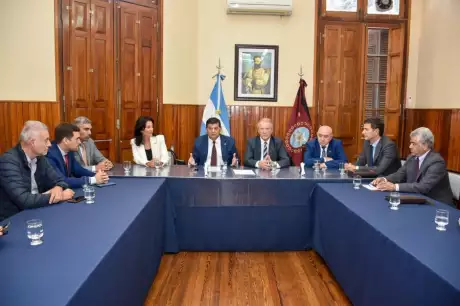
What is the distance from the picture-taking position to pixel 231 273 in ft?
10.3

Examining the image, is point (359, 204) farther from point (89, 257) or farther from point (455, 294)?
point (89, 257)

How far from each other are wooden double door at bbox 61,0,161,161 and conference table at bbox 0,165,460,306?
159cm

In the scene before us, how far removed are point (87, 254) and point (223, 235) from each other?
2.04 meters

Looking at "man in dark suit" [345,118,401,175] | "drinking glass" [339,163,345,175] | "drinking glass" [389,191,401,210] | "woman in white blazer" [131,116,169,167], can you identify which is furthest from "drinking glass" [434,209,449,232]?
"woman in white blazer" [131,116,169,167]

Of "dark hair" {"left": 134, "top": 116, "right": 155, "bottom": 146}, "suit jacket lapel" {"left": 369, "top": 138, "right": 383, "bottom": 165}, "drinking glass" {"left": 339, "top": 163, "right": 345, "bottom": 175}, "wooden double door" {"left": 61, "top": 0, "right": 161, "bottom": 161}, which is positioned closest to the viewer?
"drinking glass" {"left": 339, "top": 163, "right": 345, "bottom": 175}

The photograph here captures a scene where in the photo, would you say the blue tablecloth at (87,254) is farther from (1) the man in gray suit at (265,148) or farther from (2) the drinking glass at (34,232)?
(1) the man in gray suit at (265,148)

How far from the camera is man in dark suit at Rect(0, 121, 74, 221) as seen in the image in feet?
7.65

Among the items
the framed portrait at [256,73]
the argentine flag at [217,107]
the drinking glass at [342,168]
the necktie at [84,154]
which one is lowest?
the drinking glass at [342,168]

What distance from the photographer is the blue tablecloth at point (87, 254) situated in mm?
1295

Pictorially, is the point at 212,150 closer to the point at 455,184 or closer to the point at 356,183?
the point at 356,183

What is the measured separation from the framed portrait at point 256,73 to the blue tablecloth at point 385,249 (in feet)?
10.3

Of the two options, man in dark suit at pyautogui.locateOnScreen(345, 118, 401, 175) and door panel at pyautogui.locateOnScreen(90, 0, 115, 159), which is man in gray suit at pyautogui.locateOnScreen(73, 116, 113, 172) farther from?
man in dark suit at pyautogui.locateOnScreen(345, 118, 401, 175)

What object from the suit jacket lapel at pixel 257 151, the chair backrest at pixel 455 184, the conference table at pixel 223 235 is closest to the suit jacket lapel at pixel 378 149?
the conference table at pixel 223 235

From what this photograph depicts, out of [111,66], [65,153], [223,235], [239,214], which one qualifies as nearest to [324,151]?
[239,214]
